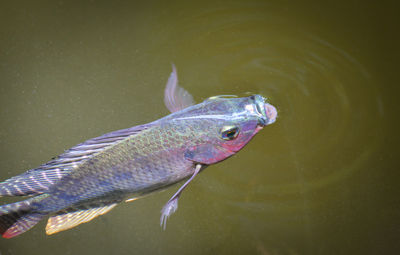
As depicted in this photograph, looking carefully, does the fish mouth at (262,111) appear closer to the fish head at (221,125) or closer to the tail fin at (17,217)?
the fish head at (221,125)

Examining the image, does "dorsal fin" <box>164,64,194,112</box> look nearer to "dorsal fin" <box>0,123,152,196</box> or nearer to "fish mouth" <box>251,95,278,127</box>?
"dorsal fin" <box>0,123,152,196</box>

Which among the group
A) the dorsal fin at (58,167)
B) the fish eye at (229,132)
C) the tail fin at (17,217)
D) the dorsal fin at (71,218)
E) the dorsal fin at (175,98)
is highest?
the dorsal fin at (175,98)

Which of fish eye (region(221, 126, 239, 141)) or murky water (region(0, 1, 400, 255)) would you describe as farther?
murky water (region(0, 1, 400, 255))

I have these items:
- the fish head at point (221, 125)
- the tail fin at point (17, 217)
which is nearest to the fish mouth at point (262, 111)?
the fish head at point (221, 125)

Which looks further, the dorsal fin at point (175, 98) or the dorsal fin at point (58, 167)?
the dorsal fin at point (175, 98)

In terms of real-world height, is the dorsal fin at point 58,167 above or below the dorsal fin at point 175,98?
below

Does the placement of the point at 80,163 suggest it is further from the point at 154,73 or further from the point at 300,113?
the point at 300,113

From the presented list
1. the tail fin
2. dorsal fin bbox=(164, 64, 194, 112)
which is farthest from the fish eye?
the tail fin
